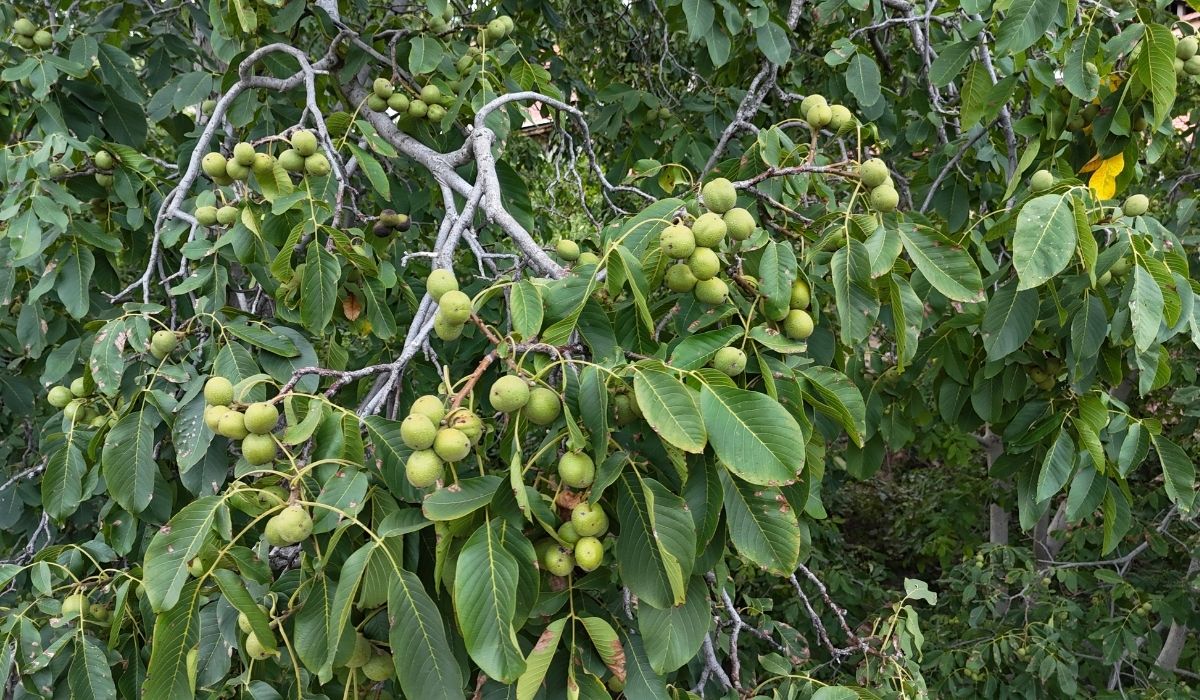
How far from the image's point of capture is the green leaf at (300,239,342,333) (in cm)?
147

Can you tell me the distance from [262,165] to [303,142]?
3.6 inches

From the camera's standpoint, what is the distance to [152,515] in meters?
1.60

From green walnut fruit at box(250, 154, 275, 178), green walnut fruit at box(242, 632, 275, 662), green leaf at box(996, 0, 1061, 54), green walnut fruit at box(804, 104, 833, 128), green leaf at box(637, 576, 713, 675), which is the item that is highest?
green leaf at box(996, 0, 1061, 54)

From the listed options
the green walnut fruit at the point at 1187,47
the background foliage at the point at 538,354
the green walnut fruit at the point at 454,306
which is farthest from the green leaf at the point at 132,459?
the green walnut fruit at the point at 1187,47

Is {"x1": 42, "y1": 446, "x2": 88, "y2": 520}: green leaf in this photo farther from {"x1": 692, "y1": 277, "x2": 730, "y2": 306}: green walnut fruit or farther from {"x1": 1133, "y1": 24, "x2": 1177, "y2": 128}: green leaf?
{"x1": 1133, "y1": 24, "x2": 1177, "y2": 128}: green leaf

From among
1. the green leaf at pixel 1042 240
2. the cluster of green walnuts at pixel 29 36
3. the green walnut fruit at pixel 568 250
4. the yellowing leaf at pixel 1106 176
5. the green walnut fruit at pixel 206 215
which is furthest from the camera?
the cluster of green walnuts at pixel 29 36

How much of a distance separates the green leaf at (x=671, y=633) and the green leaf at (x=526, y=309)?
1.32 ft

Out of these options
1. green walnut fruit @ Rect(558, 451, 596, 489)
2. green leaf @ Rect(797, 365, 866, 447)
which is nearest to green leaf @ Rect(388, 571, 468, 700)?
green walnut fruit @ Rect(558, 451, 596, 489)

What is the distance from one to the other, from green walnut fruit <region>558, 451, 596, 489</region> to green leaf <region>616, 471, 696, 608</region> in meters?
0.05

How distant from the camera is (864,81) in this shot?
8.07 ft

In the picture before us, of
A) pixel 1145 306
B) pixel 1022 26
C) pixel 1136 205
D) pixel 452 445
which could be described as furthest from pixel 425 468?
pixel 1136 205

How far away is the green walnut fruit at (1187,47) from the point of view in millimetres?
2064

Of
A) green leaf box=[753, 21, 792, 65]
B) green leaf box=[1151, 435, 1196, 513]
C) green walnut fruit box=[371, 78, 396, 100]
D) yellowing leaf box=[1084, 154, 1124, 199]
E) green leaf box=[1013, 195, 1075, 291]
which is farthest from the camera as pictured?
green leaf box=[753, 21, 792, 65]

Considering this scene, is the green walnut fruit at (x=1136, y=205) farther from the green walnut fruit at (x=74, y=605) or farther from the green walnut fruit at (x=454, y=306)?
the green walnut fruit at (x=74, y=605)
